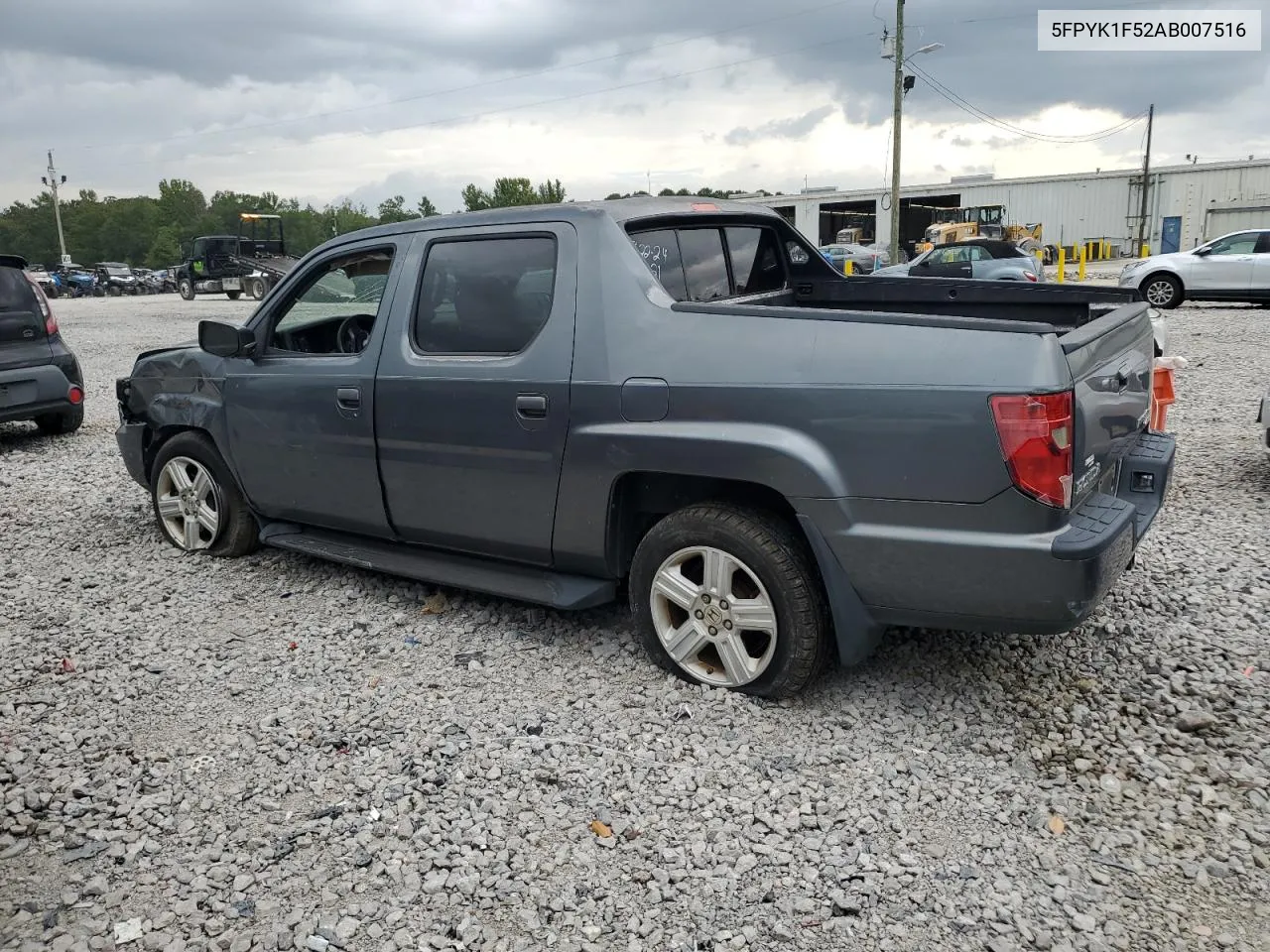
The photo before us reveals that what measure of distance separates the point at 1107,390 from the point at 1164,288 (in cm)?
1731

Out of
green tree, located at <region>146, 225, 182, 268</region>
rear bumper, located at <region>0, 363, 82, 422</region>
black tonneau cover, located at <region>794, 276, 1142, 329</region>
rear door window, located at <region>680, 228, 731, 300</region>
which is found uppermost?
green tree, located at <region>146, 225, 182, 268</region>

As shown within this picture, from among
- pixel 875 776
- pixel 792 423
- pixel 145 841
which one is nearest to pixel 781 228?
pixel 792 423

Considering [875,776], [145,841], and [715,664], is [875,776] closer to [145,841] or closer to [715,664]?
[715,664]

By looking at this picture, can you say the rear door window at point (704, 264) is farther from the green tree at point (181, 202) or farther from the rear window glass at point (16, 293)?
the green tree at point (181, 202)

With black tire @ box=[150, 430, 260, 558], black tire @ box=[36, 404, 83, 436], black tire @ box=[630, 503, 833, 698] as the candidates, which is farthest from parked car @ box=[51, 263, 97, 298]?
black tire @ box=[630, 503, 833, 698]

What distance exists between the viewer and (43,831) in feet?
10.0

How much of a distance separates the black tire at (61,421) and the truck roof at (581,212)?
236 inches

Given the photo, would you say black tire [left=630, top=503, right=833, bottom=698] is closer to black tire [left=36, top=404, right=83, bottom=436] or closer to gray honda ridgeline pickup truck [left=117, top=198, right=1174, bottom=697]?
gray honda ridgeline pickup truck [left=117, top=198, right=1174, bottom=697]

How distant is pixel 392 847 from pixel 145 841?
2.46ft

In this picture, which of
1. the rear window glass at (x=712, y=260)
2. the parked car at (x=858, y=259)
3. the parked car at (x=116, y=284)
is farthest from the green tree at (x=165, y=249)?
the rear window glass at (x=712, y=260)

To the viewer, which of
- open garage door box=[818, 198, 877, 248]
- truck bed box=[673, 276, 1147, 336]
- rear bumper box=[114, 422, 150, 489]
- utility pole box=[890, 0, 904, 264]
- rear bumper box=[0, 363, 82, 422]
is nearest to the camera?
truck bed box=[673, 276, 1147, 336]

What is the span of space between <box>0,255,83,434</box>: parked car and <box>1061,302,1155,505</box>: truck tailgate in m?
8.47

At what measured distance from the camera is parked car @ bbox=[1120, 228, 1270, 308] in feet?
57.2

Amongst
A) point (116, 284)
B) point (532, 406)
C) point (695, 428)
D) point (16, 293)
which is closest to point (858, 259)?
point (16, 293)
